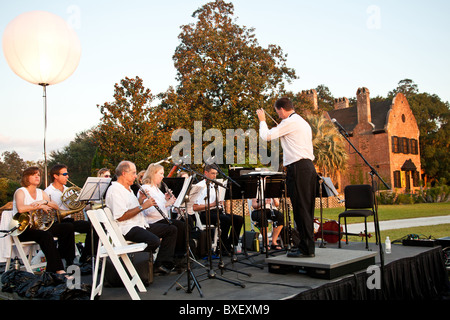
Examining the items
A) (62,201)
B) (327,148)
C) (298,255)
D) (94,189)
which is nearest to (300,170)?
(298,255)

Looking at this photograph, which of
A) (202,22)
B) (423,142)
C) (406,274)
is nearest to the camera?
(406,274)

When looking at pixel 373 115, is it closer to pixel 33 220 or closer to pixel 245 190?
pixel 245 190

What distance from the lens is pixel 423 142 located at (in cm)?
4359

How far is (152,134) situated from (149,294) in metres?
15.6

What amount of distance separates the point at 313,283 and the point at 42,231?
3.99 meters

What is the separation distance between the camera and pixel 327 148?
32875mm

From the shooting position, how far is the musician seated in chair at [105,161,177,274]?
5176 millimetres

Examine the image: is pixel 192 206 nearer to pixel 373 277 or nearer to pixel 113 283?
pixel 113 283

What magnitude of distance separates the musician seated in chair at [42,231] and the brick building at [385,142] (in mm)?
32219

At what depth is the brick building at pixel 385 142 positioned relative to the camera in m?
35.4

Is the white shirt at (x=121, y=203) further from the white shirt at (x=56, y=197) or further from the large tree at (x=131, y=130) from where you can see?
the large tree at (x=131, y=130)

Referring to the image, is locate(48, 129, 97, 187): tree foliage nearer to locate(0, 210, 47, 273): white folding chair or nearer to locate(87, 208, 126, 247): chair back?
locate(0, 210, 47, 273): white folding chair
